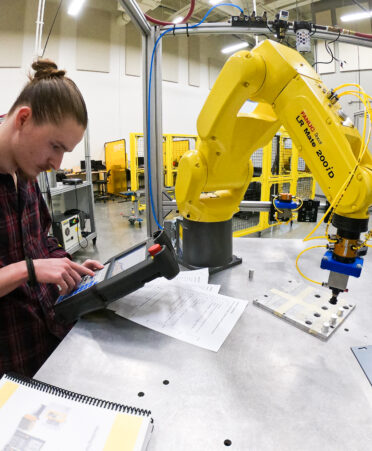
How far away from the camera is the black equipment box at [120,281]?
647mm

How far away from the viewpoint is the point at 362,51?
4.70 meters

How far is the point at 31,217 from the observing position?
88 centimetres

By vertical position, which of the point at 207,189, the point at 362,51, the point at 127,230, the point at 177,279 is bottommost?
the point at 127,230

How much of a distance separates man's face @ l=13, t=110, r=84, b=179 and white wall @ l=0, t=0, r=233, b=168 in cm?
674

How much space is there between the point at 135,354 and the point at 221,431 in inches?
9.4

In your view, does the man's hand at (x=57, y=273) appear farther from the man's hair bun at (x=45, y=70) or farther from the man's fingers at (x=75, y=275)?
the man's hair bun at (x=45, y=70)

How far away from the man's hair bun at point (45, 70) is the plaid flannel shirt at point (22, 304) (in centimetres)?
29

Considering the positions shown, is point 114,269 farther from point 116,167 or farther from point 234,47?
point 234,47

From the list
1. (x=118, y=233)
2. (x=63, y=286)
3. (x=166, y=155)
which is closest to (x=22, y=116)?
(x=63, y=286)

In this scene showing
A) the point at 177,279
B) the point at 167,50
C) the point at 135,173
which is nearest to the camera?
the point at 177,279

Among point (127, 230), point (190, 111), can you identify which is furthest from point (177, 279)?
point (190, 111)

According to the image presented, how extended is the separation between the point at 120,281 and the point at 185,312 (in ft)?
0.65

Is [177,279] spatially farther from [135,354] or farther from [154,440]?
[154,440]

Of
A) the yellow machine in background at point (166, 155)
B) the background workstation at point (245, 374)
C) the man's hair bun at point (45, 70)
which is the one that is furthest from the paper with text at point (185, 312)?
the yellow machine in background at point (166, 155)
